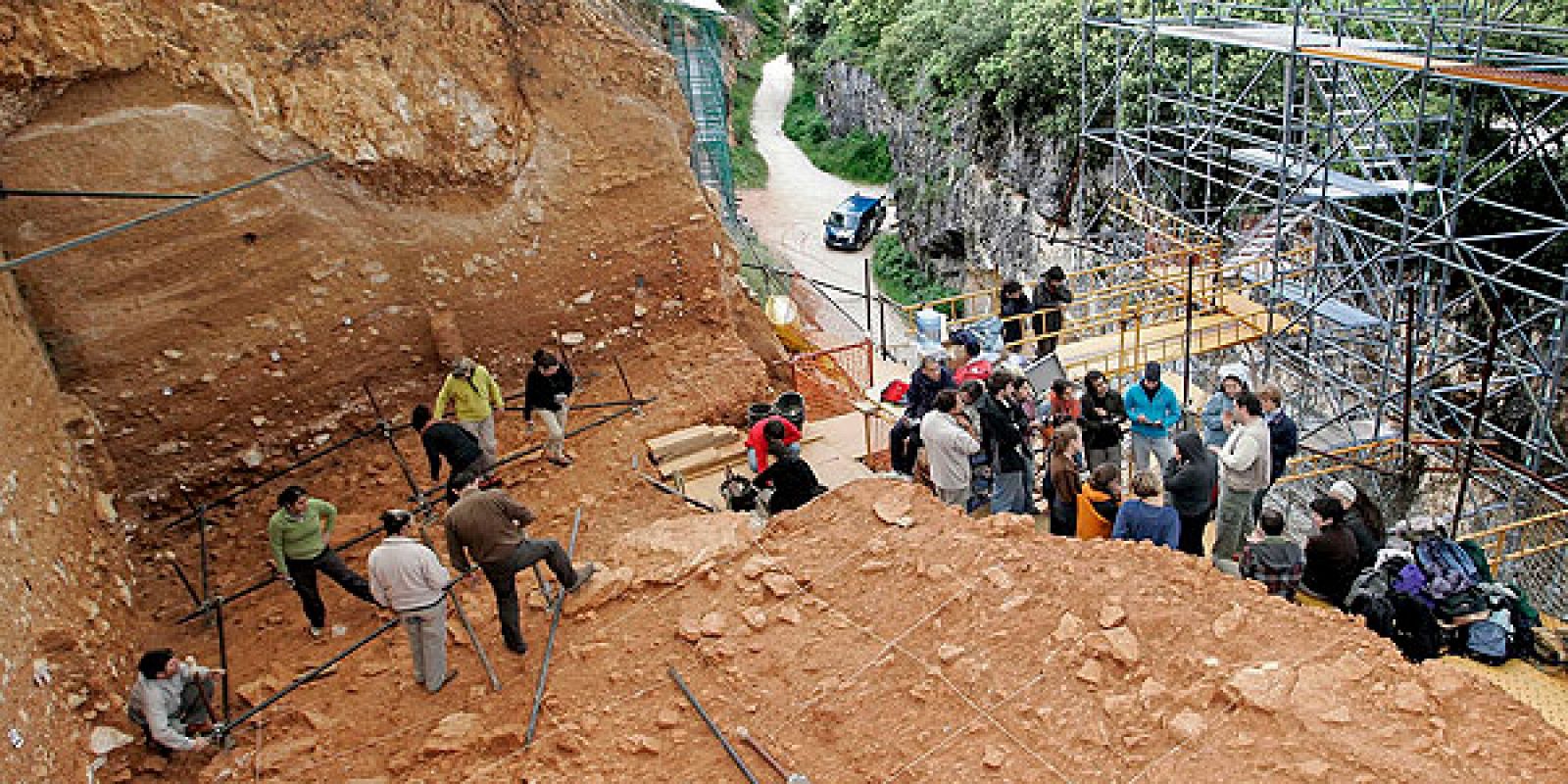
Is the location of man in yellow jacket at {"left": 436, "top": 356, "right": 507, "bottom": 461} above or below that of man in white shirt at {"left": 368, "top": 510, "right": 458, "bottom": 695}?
above

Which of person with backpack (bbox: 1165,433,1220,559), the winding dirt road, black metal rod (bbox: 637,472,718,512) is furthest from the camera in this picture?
the winding dirt road

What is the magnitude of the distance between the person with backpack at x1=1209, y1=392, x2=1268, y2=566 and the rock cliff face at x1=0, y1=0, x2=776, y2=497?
17.4 ft

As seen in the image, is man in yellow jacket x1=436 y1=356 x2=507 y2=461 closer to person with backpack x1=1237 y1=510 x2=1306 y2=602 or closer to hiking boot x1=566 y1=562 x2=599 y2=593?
hiking boot x1=566 y1=562 x2=599 y2=593

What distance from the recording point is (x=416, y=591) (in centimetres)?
706

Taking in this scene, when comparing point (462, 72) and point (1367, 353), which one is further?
point (1367, 353)

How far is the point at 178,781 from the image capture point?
7.06 meters

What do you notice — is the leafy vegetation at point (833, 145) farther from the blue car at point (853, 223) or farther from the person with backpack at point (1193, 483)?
the person with backpack at point (1193, 483)

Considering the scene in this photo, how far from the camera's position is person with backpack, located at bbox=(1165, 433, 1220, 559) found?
8164mm

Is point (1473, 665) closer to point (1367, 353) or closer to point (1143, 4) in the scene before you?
point (1367, 353)

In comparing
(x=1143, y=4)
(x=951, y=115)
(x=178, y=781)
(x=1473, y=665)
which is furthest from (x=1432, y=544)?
(x=951, y=115)

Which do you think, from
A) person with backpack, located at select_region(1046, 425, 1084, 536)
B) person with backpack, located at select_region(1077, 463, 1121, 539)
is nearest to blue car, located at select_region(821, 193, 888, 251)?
person with backpack, located at select_region(1046, 425, 1084, 536)

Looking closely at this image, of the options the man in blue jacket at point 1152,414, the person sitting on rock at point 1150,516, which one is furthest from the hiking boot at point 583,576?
the man in blue jacket at point 1152,414

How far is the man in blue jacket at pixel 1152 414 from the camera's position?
964 centimetres

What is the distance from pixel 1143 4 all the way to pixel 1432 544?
16794 mm
